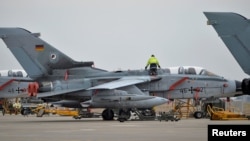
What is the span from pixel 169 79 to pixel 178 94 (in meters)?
1.11

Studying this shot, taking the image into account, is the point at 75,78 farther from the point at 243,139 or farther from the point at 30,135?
the point at 243,139

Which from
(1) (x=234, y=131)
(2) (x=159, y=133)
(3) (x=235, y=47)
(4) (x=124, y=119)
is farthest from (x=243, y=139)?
(4) (x=124, y=119)

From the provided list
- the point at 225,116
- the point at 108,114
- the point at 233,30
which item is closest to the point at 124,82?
the point at 108,114

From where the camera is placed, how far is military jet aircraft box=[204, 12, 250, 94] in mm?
18734

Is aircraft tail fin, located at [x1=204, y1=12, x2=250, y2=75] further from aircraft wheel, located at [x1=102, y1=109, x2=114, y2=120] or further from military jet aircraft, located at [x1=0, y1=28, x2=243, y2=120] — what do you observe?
aircraft wheel, located at [x1=102, y1=109, x2=114, y2=120]

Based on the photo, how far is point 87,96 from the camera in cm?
3641

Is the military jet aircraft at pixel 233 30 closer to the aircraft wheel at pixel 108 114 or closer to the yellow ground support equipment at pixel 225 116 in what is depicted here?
the yellow ground support equipment at pixel 225 116

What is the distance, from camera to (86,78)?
37375 millimetres

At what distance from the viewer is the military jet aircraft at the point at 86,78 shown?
36.5 metres

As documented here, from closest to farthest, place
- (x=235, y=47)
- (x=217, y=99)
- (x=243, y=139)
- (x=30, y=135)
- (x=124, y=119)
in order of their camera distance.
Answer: (x=243, y=139) → (x=235, y=47) → (x=30, y=135) → (x=124, y=119) → (x=217, y=99)

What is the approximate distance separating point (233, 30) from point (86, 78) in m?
19.3

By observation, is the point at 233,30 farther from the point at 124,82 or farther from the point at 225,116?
the point at 124,82

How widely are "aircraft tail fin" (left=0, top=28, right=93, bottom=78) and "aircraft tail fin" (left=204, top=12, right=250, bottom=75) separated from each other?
1963cm

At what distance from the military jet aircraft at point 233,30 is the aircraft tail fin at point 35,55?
19630 mm
